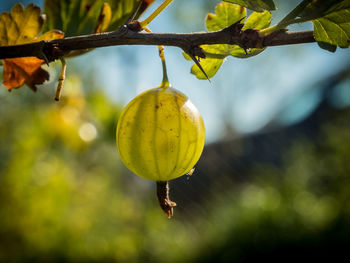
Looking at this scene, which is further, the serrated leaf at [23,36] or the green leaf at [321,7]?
the serrated leaf at [23,36]

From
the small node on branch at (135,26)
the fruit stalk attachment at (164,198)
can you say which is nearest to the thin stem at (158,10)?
the small node on branch at (135,26)

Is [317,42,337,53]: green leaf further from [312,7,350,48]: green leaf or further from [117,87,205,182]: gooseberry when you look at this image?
[117,87,205,182]: gooseberry

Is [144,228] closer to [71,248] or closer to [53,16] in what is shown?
[71,248]

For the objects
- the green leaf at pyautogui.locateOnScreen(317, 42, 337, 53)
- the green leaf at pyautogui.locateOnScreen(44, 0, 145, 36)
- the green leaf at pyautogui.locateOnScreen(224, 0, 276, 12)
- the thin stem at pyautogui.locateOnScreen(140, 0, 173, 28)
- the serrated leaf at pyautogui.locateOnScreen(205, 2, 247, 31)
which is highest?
the green leaf at pyautogui.locateOnScreen(44, 0, 145, 36)

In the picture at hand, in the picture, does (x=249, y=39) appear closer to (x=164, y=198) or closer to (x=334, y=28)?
(x=334, y=28)

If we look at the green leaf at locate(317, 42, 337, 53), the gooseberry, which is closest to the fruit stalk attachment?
the gooseberry

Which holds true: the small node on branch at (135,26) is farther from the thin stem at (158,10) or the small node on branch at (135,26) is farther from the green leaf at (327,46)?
the green leaf at (327,46)

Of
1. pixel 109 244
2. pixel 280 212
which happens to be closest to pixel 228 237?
pixel 280 212
